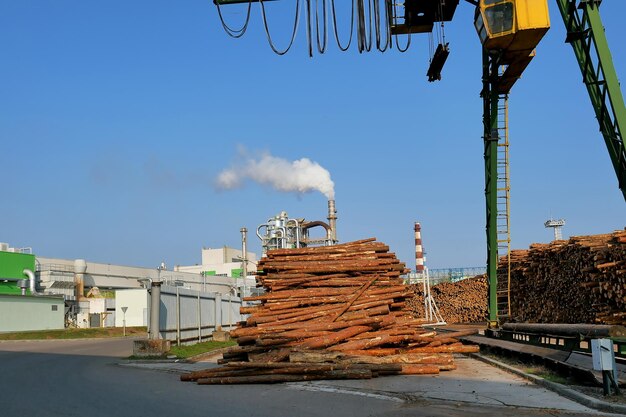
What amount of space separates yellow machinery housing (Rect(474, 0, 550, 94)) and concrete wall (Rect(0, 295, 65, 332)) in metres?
38.1

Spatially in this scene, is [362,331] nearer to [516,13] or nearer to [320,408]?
[320,408]

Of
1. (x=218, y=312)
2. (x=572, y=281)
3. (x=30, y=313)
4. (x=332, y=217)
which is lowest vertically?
(x=30, y=313)

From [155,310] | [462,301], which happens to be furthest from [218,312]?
[462,301]

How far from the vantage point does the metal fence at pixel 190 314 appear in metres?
21.0

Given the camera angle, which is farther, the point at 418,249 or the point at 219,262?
the point at 219,262

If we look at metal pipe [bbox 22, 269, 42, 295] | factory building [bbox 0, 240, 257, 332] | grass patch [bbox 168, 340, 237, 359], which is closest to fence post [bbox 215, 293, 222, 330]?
grass patch [bbox 168, 340, 237, 359]

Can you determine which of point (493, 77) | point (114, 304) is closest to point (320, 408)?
point (493, 77)

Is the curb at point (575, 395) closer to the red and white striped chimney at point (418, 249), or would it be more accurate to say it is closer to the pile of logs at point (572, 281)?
the pile of logs at point (572, 281)

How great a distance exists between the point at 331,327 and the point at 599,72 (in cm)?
837

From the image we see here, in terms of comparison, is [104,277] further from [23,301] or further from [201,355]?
[201,355]

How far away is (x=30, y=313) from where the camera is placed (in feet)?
146

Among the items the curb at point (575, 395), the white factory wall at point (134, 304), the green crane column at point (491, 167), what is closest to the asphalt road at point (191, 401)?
the curb at point (575, 395)

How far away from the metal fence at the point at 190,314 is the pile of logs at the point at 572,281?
1283 centimetres

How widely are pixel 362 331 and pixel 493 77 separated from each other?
9759mm
